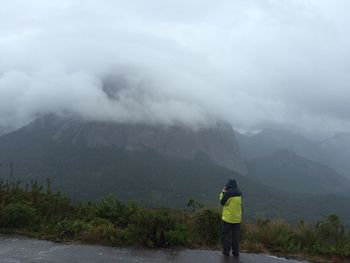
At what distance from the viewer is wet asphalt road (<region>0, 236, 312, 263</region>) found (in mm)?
9886

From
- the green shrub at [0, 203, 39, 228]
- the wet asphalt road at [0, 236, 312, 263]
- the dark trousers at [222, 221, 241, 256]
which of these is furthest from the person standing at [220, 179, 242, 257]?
the green shrub at [0, 203, 39, 228]

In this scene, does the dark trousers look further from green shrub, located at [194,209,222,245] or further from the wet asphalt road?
green shrub, located at [194,209,222,245]

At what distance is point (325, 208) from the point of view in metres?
200

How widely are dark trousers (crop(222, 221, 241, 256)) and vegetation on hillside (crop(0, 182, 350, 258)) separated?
84 centimetres

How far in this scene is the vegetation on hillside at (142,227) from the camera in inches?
455

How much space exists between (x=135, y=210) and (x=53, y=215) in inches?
96.4

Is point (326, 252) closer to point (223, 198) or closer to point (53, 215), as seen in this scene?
point (223, 198)

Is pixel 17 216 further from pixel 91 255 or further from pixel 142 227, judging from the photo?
pixel 142 227

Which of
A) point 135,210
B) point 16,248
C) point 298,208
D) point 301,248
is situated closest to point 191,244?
point 135,210

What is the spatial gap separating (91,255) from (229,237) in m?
3.37

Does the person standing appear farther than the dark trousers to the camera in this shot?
Yes

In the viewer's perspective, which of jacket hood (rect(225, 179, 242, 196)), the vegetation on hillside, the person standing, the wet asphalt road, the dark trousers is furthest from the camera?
the vegetation on hillside

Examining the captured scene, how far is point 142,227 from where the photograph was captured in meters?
11.5

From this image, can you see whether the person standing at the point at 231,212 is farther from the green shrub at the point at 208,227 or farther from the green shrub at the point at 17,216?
the green shrub at the point at 17,216
